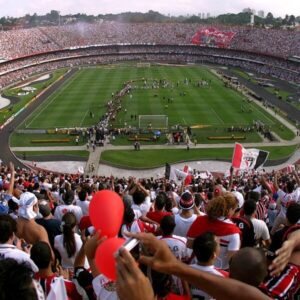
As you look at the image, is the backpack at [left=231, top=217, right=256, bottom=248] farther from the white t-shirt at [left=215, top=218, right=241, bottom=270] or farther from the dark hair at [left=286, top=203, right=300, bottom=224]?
the dark hair at [left=286, top=203, right=300, bottom=224]

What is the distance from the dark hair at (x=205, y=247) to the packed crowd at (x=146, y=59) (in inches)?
2776

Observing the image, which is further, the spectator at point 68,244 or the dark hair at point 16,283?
the spectator at point 68,244

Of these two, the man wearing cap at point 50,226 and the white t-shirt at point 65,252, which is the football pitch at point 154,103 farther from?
the white t-shirt at point 65,252

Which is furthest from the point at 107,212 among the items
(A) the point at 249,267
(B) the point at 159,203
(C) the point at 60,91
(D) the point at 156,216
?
(C) the point at 60,91

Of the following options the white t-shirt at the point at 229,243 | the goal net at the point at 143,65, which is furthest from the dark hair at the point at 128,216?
the goal net at the point at 143,65

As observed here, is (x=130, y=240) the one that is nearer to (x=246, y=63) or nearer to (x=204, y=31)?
(x=246, y=63)

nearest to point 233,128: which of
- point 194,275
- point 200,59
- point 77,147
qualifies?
point 77,147

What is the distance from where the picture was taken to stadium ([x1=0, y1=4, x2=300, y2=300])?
4285 millimetres

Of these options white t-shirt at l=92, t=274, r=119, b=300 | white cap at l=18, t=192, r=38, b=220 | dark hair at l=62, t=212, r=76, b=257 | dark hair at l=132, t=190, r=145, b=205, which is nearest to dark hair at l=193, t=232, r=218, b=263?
white t-shirt at l=92, t=274, r=119, b=300

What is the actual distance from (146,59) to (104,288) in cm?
9699

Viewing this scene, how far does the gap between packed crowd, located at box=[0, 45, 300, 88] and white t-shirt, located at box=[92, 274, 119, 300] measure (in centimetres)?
7040

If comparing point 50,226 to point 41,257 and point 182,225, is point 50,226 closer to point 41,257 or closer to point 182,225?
point 182,225

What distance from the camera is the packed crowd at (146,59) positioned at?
79.8 metres

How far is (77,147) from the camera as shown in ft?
129
